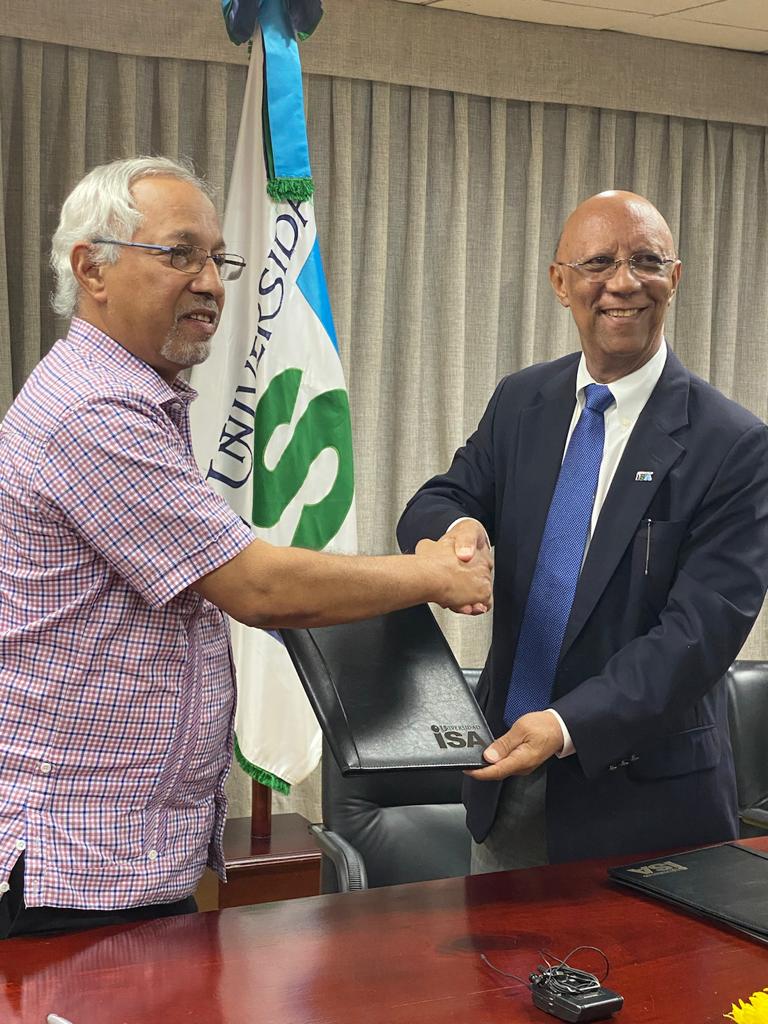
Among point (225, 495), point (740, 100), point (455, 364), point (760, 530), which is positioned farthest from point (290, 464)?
point (740, 100)

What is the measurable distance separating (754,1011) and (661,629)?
2.51 feet

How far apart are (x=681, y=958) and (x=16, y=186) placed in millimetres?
2912

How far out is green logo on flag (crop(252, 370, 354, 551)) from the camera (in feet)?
11.2

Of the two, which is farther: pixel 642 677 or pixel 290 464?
pixel 290 464

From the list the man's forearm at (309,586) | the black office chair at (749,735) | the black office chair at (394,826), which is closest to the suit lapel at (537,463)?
the man's forearm at (309,586)

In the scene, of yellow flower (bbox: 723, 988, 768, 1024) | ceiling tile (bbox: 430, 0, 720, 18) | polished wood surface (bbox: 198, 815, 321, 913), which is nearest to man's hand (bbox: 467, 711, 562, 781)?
yellow flower (bbox: 723, 988, 768, 1024)

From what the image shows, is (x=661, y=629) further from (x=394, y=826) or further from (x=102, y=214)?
(x=102, y=214)

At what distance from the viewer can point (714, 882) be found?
182 cm

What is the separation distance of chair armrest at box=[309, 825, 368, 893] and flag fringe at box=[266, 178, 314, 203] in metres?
1.70

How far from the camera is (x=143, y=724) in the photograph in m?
1.71

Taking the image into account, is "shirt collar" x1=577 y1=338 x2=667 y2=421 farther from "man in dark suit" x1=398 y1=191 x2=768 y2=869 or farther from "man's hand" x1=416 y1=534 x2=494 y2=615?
"man's hand" x1=416 y1=534 x2=494 y2=615

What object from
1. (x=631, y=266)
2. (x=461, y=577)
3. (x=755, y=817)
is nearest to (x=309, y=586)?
(x=461, y=577)

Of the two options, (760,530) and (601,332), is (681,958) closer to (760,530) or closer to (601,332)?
(760,530)

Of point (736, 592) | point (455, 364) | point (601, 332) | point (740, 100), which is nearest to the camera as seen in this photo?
point (736, 592)
